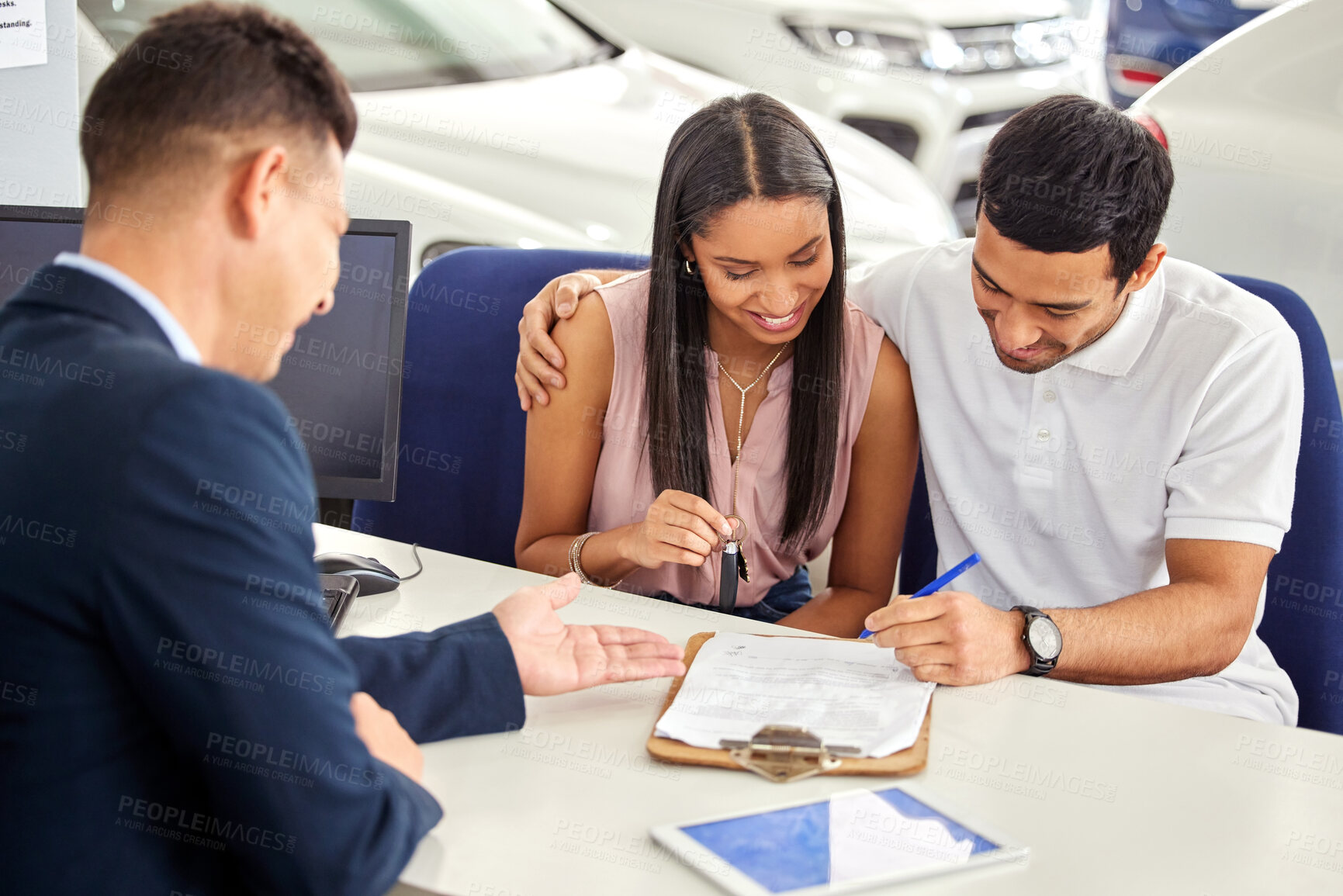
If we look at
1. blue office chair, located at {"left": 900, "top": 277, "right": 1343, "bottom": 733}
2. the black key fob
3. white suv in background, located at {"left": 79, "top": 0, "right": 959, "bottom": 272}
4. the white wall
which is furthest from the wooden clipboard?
white suv in background, located at {"left": 79, "top": 0, "right": 959, "bottom": 272}

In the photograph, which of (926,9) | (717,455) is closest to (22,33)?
(717,455)

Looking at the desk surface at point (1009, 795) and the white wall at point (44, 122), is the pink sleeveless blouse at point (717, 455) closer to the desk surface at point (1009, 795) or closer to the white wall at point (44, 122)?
the desk surface at point (1009, 795)

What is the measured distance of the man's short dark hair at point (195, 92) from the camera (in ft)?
2.67

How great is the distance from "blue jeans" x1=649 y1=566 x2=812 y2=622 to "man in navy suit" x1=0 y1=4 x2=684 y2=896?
0.97 meters

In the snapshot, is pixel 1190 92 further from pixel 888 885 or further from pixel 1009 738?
pixel 888 885

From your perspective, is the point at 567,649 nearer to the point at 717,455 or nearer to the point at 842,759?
the point at 842,759

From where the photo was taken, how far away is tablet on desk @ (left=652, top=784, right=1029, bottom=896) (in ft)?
2.86

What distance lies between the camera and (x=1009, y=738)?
1.12 metres

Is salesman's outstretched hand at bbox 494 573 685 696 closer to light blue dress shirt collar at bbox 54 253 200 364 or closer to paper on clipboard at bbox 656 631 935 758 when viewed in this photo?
paper on clipboard at bbox 656 631 935 758

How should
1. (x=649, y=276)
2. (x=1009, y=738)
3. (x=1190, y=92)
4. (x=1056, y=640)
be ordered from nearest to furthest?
(x=1009, y=738)
(x=1056, y=640)
(x=649, y=276)
(x=1190, y=92)

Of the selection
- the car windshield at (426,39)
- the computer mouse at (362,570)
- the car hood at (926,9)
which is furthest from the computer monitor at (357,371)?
the car hood at (926,9)

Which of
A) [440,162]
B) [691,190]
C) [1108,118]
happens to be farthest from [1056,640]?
[440,162]

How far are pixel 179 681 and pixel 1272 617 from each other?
4.92 feet

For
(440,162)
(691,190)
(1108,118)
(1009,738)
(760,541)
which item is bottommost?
(760,541)
